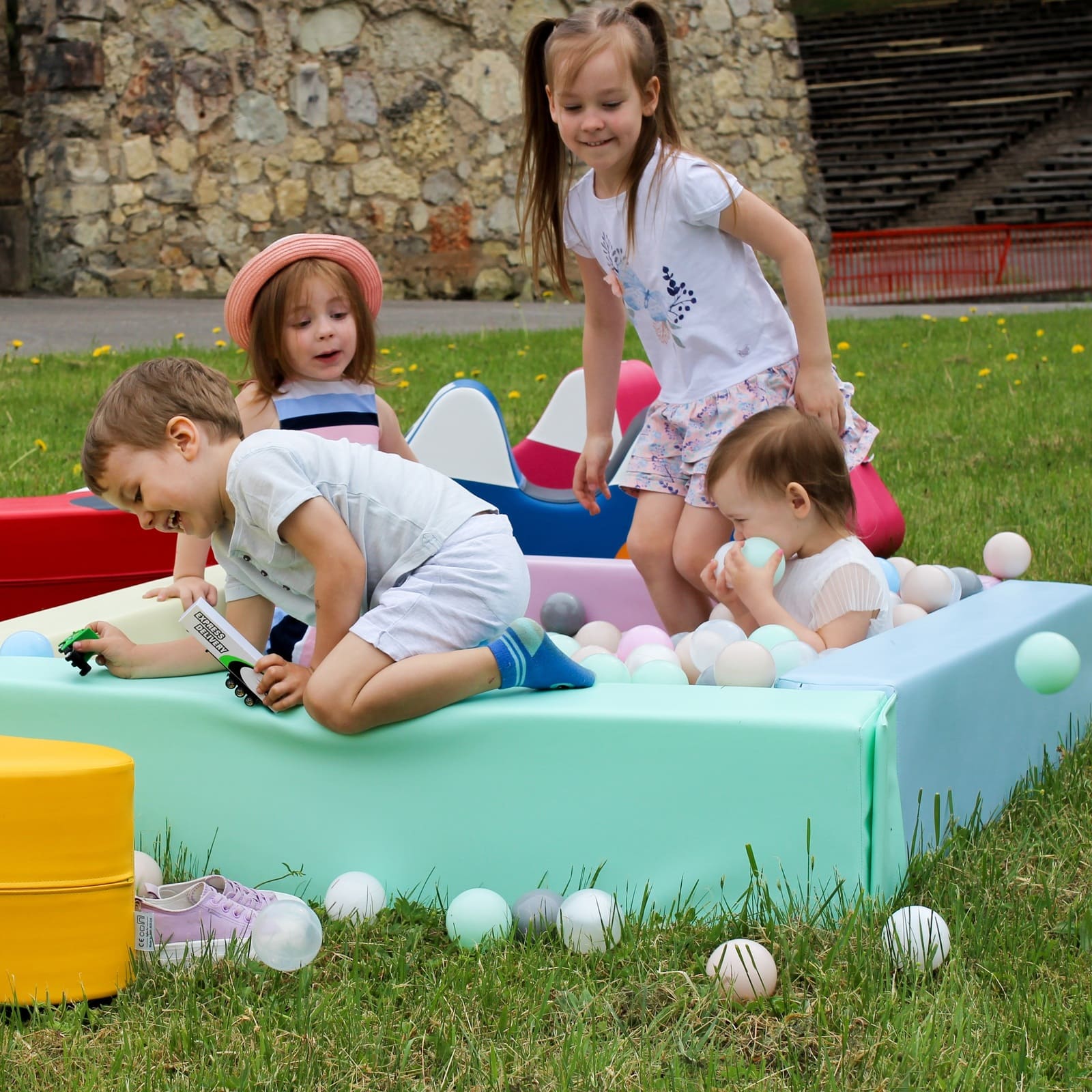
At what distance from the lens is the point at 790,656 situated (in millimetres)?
2342

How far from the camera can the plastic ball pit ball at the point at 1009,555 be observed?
3232 millimetres

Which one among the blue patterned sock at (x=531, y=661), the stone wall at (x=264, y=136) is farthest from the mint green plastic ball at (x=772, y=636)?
the stone wall at (x=264, y=136)

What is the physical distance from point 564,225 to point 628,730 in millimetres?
1470

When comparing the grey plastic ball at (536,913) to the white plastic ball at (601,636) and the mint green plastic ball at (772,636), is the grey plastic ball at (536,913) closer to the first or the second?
the mint green plastic ball at (772,636)

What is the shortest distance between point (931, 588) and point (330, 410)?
1.26m

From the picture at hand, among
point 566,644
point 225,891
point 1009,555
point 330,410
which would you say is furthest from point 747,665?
point 1009,555

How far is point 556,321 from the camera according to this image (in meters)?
8.52

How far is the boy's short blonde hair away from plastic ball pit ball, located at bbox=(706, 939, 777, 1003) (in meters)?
1.05

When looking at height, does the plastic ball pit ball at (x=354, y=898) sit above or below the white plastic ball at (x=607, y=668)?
below

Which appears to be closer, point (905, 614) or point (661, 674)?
point (661, 674)

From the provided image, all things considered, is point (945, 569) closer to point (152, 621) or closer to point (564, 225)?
point (564, 225)

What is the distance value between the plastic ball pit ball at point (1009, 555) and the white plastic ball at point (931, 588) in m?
0.28

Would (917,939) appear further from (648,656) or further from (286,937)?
(648,656)

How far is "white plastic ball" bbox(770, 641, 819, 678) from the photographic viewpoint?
2.33m
